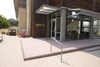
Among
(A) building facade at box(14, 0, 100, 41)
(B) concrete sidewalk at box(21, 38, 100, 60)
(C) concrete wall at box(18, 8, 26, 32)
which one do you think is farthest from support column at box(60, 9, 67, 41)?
(C) concrete wall at box(18, 8, 26, 32)

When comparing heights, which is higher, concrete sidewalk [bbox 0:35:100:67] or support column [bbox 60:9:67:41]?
support column [bbox 60:9:67:41]

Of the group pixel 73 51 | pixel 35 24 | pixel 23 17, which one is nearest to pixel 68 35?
pixel 73 51

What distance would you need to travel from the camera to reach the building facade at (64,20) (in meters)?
8.57

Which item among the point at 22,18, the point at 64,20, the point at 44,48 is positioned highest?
the point at 22,18

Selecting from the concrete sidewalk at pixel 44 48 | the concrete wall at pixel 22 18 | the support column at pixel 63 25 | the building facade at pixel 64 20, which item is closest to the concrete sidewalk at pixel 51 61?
the concrete sidewalk at pixel 44 48

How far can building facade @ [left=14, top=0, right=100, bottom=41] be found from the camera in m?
8.57

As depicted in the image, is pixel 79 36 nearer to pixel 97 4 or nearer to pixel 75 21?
pixel 75 21

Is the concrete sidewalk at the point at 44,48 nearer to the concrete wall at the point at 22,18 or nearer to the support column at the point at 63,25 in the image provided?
the support column at the point at 63,25

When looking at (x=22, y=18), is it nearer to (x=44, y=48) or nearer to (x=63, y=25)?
(x=63, y=25)

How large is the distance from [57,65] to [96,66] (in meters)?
1.64

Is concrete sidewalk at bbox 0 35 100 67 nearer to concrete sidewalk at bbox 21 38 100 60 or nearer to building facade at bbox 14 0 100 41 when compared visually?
concrete sidewalk at bbox 21 38 100 60

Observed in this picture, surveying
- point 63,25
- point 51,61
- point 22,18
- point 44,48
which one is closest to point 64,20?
point 63,25

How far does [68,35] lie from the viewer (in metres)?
9.43

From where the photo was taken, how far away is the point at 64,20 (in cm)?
858
